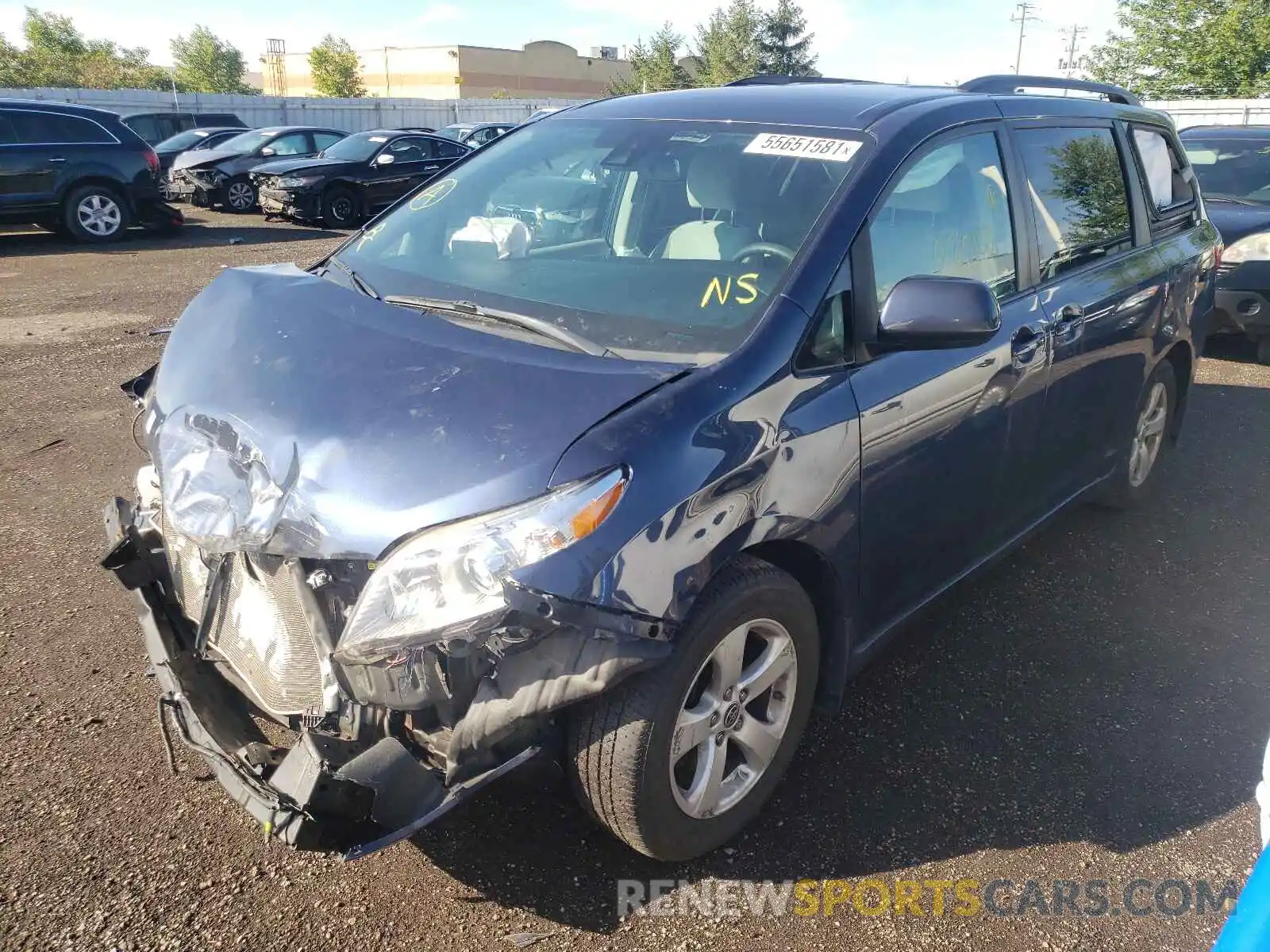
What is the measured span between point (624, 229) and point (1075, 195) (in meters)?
1.85

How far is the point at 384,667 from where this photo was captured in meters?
2.01

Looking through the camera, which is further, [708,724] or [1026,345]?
[1026,345]

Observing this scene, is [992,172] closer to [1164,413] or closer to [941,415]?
[941,415]

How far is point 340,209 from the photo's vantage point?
15273mm

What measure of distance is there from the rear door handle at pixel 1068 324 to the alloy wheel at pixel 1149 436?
110cm

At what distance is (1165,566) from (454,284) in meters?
3.36

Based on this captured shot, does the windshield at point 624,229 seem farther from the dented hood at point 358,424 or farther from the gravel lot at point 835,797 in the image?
the gravel lot at point 835,797

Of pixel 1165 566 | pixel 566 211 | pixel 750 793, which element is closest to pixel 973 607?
pixel 1165 566

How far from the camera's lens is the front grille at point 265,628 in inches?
85.2

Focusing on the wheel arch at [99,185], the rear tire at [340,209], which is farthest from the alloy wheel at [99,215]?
the rear tire at [340,209]

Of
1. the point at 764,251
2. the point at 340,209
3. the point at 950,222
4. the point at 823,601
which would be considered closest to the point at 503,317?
the point at 764,251

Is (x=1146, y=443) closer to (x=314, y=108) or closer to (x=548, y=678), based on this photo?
(x=548, y=678)

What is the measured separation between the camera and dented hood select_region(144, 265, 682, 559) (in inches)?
80.0

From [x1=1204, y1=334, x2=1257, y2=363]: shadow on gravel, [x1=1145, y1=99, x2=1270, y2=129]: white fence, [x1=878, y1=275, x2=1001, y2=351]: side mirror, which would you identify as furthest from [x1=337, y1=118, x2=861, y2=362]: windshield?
[x1=1145, y1=99, x2=1270, y2=129]: white fence
